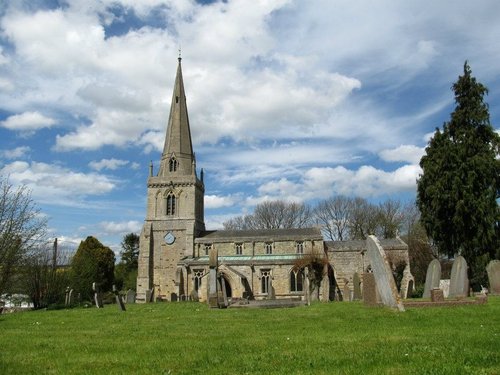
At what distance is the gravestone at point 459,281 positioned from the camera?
18.7 metres

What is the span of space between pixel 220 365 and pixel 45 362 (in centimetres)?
243

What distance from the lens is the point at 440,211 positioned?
1104 inches

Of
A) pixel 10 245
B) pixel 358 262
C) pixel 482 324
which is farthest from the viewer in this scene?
pixel 358 262

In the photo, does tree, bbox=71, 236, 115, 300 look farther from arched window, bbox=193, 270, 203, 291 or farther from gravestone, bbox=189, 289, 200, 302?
arched window, bbox=193, 270, 203, 291

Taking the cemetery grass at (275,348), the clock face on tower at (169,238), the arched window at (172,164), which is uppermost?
the arched window at (172,164)

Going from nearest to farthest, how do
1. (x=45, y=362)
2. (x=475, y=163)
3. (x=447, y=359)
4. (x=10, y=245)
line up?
(x=447, y=359) < (x=45, y=362) < (x=10, y=245) < (x=475, y=163)

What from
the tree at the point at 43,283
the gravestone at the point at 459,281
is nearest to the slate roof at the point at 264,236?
the tree at the point at 43,283

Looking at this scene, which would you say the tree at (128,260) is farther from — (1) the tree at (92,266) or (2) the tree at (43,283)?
(2) the tree at (43,283)

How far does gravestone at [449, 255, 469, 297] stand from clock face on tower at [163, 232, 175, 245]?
31.1 meters

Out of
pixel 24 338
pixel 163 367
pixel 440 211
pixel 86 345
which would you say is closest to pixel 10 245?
pixel 24 338

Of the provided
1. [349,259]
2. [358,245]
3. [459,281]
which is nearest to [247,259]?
[349,259]

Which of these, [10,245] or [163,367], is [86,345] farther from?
[10,245]

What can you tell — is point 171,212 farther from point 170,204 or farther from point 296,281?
point 296,281

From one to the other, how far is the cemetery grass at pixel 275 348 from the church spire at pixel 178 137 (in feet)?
125
